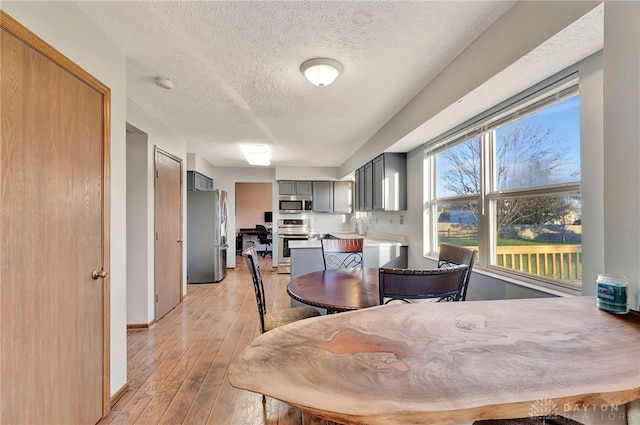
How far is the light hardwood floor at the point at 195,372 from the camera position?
1.76 metres

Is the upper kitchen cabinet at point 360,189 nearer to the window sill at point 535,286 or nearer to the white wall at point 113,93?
the window sill at point 535,286

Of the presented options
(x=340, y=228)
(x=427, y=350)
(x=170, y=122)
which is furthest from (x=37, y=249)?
(x=340, y=228)

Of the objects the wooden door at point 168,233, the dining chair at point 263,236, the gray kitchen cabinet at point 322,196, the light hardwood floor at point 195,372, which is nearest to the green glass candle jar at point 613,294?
the light hardwood floor at point 195,372

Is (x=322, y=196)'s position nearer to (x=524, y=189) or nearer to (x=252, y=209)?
(x=252, y=209)

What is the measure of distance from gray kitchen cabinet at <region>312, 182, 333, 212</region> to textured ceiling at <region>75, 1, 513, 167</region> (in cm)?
328

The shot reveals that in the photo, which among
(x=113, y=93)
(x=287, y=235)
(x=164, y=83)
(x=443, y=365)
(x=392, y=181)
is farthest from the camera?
(x=287, y=235)

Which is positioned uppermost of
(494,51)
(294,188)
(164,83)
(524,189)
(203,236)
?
(164,83)

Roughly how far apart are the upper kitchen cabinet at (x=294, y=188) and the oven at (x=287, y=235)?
63cm

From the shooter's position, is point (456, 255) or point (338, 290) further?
point (456, 255)

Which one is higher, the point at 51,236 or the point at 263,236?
the point at 51,236

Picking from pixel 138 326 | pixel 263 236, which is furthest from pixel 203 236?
pixel 263 236

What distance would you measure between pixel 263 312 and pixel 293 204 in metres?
4.59

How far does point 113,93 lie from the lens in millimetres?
1888

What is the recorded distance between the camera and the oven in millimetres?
6223
